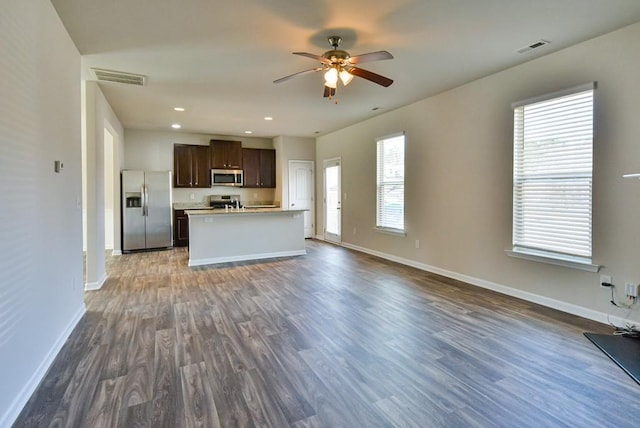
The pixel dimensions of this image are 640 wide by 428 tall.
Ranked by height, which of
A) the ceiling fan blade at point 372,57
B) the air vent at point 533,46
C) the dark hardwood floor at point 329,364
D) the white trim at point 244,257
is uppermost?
the air vent at point 533,46

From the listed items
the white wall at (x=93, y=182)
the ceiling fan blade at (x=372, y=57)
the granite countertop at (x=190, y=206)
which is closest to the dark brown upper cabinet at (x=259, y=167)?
the granite countertop at (x=190, y=206)

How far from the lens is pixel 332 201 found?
8180 mm

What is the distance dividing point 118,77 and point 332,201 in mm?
5151

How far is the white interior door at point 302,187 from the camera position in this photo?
855 cm

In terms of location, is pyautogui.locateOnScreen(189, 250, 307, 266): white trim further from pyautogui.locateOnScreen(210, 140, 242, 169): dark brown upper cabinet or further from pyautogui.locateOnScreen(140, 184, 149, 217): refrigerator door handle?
pyautogui.locateOnScreen(210, 140, 242, 169): dark brown upper cabinet

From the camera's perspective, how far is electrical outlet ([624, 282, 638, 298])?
2926 mm

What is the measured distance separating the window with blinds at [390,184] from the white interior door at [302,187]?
2.77 metres

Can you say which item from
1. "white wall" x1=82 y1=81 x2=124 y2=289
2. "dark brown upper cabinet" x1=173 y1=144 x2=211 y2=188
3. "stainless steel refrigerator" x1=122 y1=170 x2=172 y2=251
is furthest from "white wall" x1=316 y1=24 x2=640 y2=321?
"white wall" x1=82 y1=81 x2=124 y2=289

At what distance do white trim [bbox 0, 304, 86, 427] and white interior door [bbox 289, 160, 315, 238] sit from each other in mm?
5953

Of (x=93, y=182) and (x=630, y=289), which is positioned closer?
(x=630, y=289)

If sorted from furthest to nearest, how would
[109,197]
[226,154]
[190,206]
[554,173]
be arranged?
[226,154] < [190,206] < [109,197] < [554,173]

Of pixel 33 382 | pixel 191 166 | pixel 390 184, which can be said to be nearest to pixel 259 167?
pixel 191 166

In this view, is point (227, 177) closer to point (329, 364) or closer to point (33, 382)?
point (33, 382)

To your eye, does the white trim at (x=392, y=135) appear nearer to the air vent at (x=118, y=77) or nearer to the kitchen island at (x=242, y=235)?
the kitchen island at (x=242, y=235)
